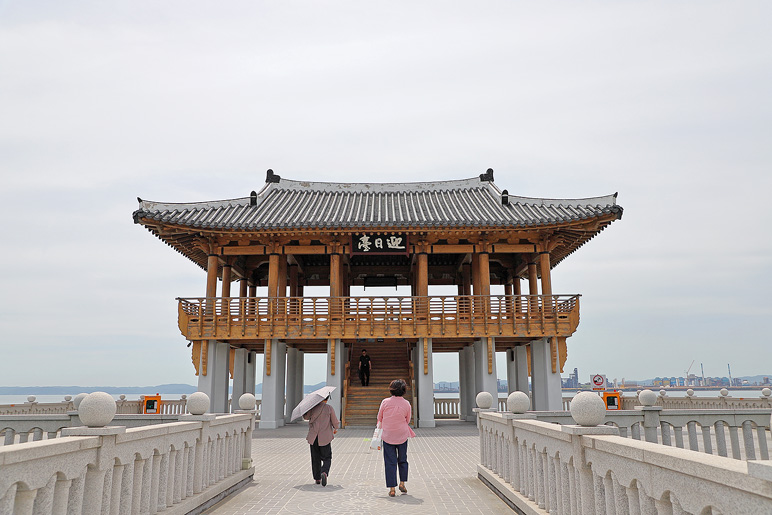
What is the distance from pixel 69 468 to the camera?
174 inches

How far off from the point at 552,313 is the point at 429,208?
25.6 ft

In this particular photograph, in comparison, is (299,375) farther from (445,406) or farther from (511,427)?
(511,427)

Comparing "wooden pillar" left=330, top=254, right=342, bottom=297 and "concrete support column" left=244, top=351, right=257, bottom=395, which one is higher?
"wooden pillar" left=330, top=254, right=342, bottom=297

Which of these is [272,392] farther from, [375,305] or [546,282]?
[546,282]

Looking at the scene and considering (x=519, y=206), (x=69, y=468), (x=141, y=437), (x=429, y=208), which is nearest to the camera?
(x=69, y=468)

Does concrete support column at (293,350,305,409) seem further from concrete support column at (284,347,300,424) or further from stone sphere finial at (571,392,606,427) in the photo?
stone sphere finial at (571,392,606,427)

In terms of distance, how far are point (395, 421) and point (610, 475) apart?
4350mm

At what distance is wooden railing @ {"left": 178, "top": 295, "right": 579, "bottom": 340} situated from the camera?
21.7 metres

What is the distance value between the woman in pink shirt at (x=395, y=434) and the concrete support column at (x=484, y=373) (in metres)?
13.2

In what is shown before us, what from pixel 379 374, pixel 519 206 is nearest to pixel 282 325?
pixel 379 374

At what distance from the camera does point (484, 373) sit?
21594 millimetres

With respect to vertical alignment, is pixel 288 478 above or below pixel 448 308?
below

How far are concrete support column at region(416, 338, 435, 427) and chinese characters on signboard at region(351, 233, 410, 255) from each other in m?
3.83

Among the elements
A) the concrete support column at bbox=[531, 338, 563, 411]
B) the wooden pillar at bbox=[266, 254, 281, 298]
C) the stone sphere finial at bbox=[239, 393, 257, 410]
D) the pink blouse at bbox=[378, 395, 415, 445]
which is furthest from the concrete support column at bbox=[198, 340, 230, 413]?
the pink blouse at bbox=[378, 395, 415, 445]
